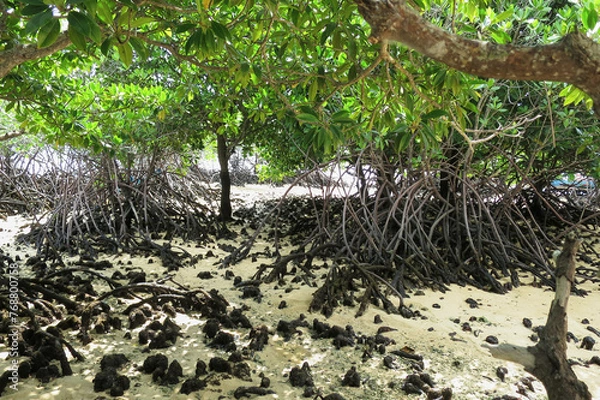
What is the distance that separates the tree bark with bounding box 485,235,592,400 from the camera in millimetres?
1278

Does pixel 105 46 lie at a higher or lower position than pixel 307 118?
higher

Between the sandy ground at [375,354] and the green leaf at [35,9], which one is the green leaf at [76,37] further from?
the sandy ground at [375,354]

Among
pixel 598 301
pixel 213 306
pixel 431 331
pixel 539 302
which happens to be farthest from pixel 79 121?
pixel 598 301

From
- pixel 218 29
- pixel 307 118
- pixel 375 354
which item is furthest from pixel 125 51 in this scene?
pixel 375 354

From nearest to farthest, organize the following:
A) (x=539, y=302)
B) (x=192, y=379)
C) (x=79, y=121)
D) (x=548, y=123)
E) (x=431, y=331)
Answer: (x=192, y=379), (x=79, y=121), (x=431, y=331), (x=539, y=302), (x=548, y=123)

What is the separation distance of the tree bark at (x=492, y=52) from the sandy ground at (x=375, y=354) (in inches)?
52.4

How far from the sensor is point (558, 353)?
1.30 meters

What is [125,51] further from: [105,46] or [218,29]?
[218,29]

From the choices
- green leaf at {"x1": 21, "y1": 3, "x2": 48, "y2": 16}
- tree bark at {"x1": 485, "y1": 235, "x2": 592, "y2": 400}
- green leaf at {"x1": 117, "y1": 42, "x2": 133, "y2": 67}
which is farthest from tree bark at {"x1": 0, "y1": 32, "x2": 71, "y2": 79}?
tree bark at {"x1": 485, "y1": 235, "x2": 592, "y2": 400}

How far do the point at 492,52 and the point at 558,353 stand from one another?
0.88m

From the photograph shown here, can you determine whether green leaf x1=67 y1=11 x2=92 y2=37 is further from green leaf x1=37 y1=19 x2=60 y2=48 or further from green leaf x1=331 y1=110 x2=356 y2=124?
green leaf x1=331 y1=110 x2=356 y2=124

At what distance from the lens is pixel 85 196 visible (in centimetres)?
501

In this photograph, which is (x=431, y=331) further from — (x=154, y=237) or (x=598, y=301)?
(x=154, y=237)

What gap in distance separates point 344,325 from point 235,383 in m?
0.97
